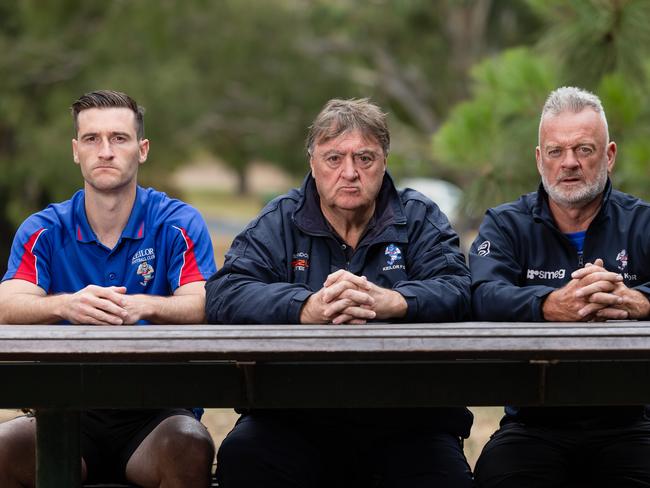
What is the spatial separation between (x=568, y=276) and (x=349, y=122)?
0.84m

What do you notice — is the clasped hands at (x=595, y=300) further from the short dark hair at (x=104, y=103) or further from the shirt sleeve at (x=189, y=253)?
the short dark hair at (x=104, y=103)

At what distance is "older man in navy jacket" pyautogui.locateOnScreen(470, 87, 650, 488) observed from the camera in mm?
3383

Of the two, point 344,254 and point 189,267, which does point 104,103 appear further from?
point 344,254

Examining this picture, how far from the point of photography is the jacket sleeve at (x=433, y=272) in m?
3.42

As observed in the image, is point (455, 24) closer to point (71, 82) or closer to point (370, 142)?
point (71, 82)

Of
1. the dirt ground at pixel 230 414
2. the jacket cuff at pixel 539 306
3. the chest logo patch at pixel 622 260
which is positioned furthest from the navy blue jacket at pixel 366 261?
the dirt ground at pixel 230 414

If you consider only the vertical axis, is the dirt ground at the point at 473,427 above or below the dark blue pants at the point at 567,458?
below

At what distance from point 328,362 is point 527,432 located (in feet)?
2.80

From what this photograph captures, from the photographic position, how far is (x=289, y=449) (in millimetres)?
3395

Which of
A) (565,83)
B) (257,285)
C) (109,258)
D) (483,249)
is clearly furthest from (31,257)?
(565,83)

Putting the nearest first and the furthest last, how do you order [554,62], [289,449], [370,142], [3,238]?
[289,449], [370,142], [554,62], [3,238]

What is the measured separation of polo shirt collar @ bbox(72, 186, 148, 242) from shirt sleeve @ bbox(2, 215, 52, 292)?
11 centimetres

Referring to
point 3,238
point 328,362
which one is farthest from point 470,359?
point 3,238

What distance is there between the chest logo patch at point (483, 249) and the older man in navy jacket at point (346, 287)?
6 centimetres
